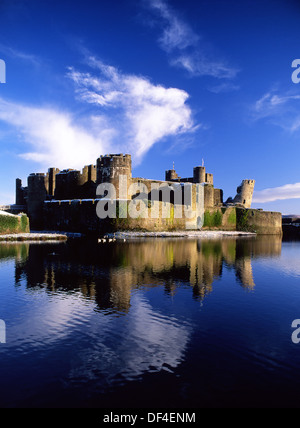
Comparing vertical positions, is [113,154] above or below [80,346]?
above

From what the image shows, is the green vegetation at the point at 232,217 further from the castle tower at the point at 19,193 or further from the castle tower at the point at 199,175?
the castle tower at the point at 19,193

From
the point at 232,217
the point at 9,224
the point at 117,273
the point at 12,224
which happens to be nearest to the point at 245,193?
the point at 232,217

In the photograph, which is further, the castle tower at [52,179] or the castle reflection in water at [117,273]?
the castle tower at [52,179]

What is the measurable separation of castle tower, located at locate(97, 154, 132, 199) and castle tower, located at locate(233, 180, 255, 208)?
28.4 meters

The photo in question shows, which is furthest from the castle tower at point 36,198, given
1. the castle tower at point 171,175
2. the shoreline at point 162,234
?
the castle tower at point 171,175

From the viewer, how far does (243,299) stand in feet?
32.1

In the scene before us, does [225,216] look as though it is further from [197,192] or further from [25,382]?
[25,382]

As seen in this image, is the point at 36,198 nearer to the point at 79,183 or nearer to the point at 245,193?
the point at 79,183

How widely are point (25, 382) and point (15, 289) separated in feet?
20.0

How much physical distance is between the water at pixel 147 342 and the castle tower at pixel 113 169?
85.0 ft

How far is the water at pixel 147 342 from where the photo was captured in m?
4.56

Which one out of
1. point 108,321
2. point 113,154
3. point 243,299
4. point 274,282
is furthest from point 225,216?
point 108,321

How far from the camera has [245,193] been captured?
193 ft

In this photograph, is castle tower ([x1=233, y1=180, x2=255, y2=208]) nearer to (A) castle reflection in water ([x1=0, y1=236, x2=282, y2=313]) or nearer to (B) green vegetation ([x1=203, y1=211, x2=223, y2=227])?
(B) green vegetation ([x1=203, y1=211, x2=223, y2=227])
